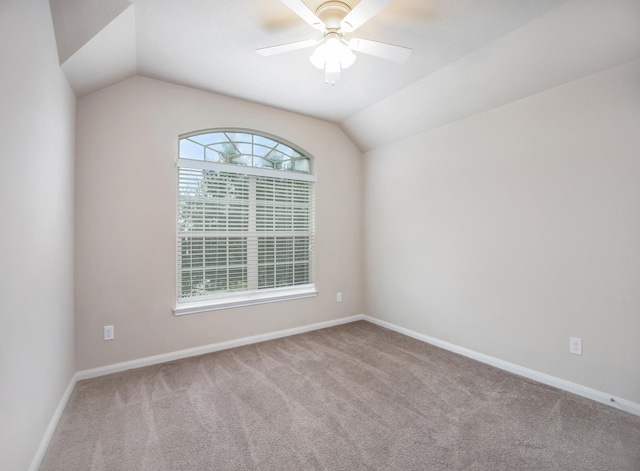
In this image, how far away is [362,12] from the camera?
5.49 ft

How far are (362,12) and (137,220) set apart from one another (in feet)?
8.17

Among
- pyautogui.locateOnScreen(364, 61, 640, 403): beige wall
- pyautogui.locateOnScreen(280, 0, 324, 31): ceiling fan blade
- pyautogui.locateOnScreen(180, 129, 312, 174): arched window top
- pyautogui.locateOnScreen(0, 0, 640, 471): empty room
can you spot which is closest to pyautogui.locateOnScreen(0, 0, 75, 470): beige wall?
pyautogui.locateOnScreen(0, 0, 640, 471): empty room

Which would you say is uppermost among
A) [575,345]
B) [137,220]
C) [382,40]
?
[382,40]

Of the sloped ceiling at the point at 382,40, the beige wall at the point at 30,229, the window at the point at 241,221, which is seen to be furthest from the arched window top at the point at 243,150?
the beige wall at the point at 30,229

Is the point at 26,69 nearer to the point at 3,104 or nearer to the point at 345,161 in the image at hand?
the point at 3,104

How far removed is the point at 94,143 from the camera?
8.62ft

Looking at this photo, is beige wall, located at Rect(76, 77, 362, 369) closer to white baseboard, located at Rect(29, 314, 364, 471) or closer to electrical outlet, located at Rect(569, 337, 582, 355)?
white baseboard, located at Rect(29, 314, 364, 471)

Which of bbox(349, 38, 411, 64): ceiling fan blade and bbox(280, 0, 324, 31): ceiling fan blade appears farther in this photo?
bbox(349, 38, 411, 64): ceiling fan blade

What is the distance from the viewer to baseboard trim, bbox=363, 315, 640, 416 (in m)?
2.11

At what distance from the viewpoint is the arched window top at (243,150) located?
3184 millimetres

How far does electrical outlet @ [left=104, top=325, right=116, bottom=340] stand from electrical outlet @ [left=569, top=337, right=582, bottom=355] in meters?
3.81

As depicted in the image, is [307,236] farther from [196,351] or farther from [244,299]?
[196,351]

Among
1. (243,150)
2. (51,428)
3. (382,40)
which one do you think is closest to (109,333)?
(51,428)

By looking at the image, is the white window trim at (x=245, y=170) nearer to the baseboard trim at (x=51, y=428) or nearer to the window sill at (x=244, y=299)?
the window sill at (x=244, y=299)
